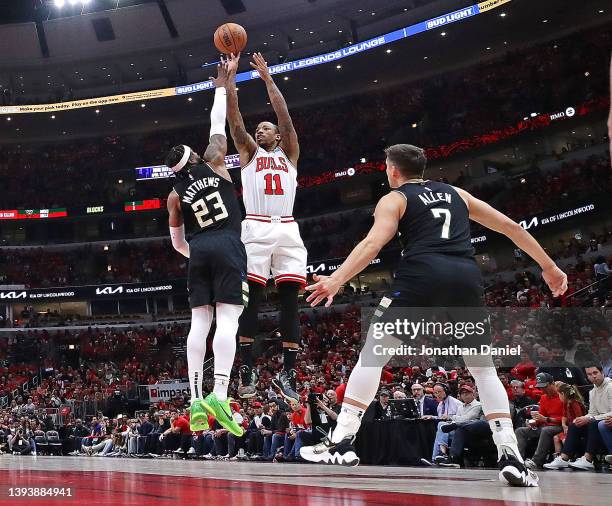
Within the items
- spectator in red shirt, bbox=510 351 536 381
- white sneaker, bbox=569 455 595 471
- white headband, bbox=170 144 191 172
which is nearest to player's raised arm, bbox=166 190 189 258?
white headband, bbox=170 144 191 172

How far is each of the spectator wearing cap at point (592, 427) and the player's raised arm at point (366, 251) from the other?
5597mm

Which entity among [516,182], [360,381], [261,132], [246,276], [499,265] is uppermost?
[516,182]

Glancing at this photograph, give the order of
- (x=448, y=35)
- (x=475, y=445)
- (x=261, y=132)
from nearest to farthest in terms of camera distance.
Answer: (x=261, y=132)
(x=475, y=445)
(x=448, y=35)

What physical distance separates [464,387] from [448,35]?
88.6 feet

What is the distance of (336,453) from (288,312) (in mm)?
2119

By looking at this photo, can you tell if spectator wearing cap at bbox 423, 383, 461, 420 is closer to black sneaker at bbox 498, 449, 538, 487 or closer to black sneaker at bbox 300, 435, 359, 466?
black sneaker at bbox 498, 449, 538, 487

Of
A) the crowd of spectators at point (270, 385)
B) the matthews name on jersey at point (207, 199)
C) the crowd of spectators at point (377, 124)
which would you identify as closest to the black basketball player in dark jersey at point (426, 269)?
the matthews name on jersey at point (207, 199)

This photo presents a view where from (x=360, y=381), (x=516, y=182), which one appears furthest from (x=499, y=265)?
(x=360, y=381)

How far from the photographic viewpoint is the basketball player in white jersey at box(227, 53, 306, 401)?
6.52m

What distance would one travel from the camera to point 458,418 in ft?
35.0

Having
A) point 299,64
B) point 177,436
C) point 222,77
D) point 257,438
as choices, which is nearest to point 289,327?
point 222,77

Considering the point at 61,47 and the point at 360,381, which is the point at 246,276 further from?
the point at 61,47

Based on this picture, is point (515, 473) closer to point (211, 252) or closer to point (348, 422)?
point (348, 422)

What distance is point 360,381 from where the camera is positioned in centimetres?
481
